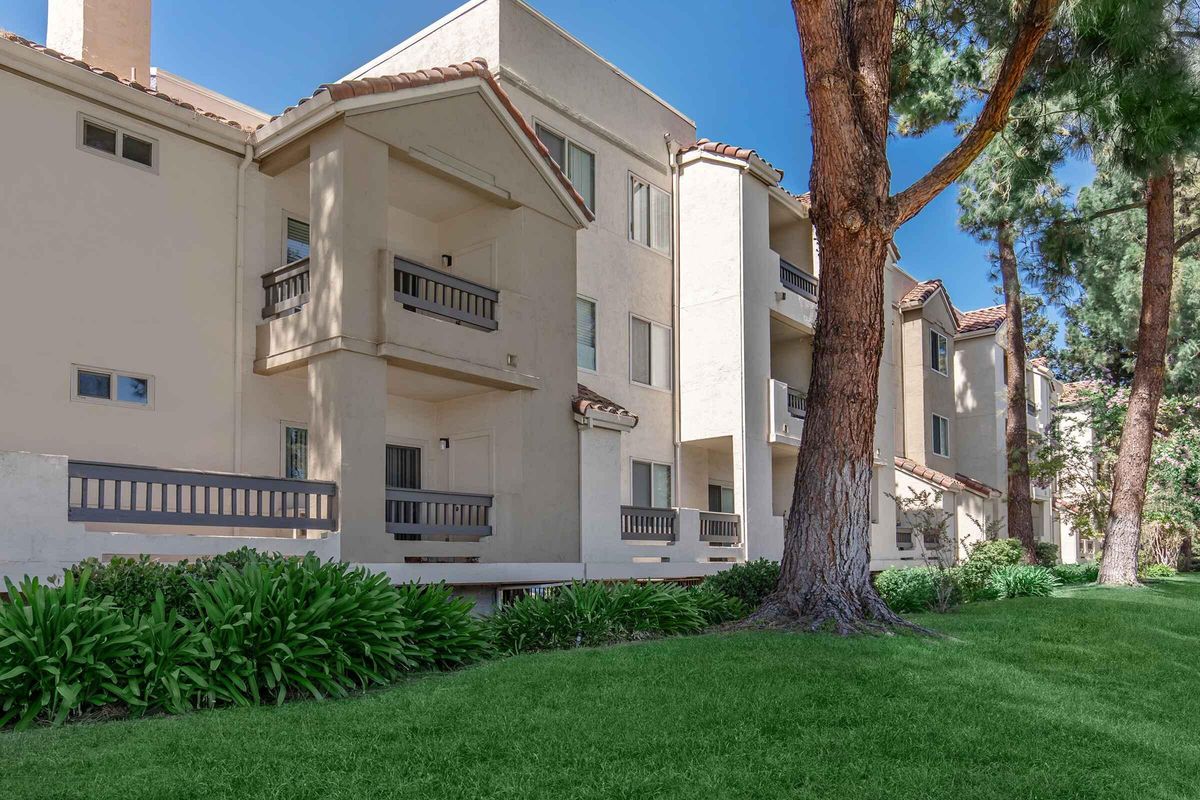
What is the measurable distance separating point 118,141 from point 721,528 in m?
13.5

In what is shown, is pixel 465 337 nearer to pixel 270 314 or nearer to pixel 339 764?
pixel 270 314

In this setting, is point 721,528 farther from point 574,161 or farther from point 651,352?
point 574,161

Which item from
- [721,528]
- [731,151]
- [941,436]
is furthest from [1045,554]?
[731,151]

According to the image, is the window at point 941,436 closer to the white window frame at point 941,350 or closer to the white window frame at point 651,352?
the white window frame at point 941,350

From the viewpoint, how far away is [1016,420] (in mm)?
28203

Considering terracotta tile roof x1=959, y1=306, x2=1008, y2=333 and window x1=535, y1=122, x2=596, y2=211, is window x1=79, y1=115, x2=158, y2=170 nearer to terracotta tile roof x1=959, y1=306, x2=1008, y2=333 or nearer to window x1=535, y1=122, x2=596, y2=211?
window x1=535, y1=122, x2=596, y2=211

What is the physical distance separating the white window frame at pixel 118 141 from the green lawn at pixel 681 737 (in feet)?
30.1

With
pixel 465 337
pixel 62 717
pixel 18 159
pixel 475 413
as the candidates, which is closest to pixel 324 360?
pixel 465 337

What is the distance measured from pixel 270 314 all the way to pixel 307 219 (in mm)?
1949

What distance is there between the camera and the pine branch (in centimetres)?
1348

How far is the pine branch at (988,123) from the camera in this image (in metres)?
13.5

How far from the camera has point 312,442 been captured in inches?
560

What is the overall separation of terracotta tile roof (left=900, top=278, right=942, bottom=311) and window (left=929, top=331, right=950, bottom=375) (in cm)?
138

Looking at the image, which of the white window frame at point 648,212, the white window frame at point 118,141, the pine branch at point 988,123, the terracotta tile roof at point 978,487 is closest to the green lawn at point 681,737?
the pine branch at point 988,123
